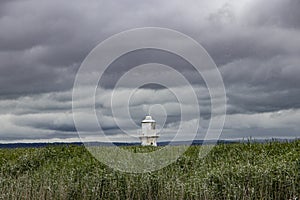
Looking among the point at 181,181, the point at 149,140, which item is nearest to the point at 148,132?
the point at 149,140

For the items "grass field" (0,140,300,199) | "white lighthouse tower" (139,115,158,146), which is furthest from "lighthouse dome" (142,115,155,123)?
"grass field" (0,140,300,199)

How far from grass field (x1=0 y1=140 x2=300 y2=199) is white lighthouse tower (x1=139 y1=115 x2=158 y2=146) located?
5.58m

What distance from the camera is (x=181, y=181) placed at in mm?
18469

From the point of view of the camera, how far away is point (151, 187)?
60.1 feet

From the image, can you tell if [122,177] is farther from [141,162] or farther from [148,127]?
[148,127]

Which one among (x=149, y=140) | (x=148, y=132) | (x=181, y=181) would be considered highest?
(x=148, y=132)

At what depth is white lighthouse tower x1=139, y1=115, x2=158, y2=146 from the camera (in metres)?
28.5

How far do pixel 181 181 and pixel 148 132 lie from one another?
10.5 metres

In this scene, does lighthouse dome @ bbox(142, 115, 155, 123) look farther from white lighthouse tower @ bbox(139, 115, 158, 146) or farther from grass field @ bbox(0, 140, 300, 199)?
grass field @ bbox(0, 140, 300, 199)

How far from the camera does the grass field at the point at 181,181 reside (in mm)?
17234

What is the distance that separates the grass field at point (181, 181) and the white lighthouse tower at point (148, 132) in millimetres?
5578

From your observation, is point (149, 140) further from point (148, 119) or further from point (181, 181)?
point (181, 181)

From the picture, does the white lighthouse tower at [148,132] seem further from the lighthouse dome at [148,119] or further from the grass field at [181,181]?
the grass field at [181,181]

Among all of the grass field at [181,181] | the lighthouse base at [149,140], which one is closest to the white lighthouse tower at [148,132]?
the lighthouse base at [149,140]
